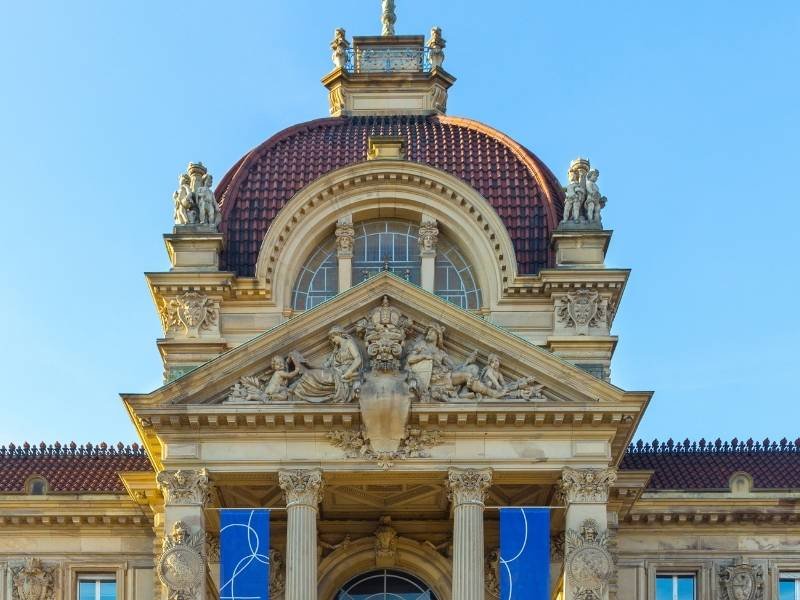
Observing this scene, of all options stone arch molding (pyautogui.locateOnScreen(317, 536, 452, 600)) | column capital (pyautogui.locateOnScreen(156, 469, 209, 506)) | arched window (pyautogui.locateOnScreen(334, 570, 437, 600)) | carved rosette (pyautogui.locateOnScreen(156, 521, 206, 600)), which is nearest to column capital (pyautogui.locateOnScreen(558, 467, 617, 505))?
stone arch molding (pyautogui.locateOnScreen(317, 536, 452, 600))

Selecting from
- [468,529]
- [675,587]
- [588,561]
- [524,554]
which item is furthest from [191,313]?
[675,587]

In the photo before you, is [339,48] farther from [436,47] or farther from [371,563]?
[371,563]

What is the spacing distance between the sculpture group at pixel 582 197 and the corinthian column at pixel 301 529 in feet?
34.6

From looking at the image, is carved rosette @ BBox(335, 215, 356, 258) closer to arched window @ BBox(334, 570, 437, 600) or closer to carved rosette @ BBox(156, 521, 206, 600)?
arched window @ BBox(334, 570, 437, 600)

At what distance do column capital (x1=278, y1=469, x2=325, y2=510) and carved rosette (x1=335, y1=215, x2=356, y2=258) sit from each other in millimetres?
8200

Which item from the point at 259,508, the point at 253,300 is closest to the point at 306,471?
the point at 259,508

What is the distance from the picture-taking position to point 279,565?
54.0 m

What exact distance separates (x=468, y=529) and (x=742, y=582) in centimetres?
940

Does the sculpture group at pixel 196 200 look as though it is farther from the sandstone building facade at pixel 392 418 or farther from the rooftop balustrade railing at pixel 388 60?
the rooftop balustrade railing at pixel 388 60

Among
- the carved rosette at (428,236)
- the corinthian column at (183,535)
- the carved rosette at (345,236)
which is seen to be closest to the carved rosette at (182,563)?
the corinthian column at (183,535)

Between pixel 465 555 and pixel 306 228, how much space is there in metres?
10.8

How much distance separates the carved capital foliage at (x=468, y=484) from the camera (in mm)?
50500

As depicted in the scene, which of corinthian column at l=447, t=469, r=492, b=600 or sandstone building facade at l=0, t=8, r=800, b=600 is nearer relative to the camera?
corinthian column at l=447, t=469, r=492, b=600

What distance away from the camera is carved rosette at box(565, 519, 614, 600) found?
49531 millimetres
